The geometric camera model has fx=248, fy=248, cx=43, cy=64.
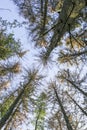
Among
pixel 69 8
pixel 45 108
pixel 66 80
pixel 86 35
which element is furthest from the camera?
pixel 45 108

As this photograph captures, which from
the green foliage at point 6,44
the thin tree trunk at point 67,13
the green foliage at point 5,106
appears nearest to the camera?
the thin tree trunk at point 67,13

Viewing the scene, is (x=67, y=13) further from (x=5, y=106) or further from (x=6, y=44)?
(x=5, y=106)

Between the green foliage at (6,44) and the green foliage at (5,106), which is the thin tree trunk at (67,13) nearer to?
the green foliage at (6,44)

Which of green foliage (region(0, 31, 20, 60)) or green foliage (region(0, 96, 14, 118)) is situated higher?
green foliage (region(0, 31, 20, 60))

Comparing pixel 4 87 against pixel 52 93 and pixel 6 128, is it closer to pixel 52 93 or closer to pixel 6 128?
pixel 6 128

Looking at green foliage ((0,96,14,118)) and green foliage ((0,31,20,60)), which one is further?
green foliage ((0,96,14,118))

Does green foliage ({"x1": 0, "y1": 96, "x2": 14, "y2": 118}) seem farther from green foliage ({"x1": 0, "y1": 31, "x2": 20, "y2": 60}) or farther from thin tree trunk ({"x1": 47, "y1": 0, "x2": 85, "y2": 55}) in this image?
thin tree trunk ({"x1": 47, "y1": 0, "x2": 85, "y2": 55})

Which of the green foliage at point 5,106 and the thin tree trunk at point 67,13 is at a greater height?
the thin tree trunk at point 67,13

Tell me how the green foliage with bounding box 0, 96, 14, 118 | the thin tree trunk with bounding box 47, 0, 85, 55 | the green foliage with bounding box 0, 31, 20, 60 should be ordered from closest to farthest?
the thin tree trunk with bounding box 47, 0, 85, 55
the green foliage with bounding box 0, 31, 20, 60
the green foliage with bounding box 0, 96, 14, 118

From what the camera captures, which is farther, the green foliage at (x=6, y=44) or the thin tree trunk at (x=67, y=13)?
the green foliage at (x=6, y=44)

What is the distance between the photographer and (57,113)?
50.5 ft

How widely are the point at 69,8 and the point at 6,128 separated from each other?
272 inches

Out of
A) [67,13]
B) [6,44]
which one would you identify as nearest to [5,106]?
[6,44]

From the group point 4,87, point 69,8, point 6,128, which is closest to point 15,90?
point 4,87
